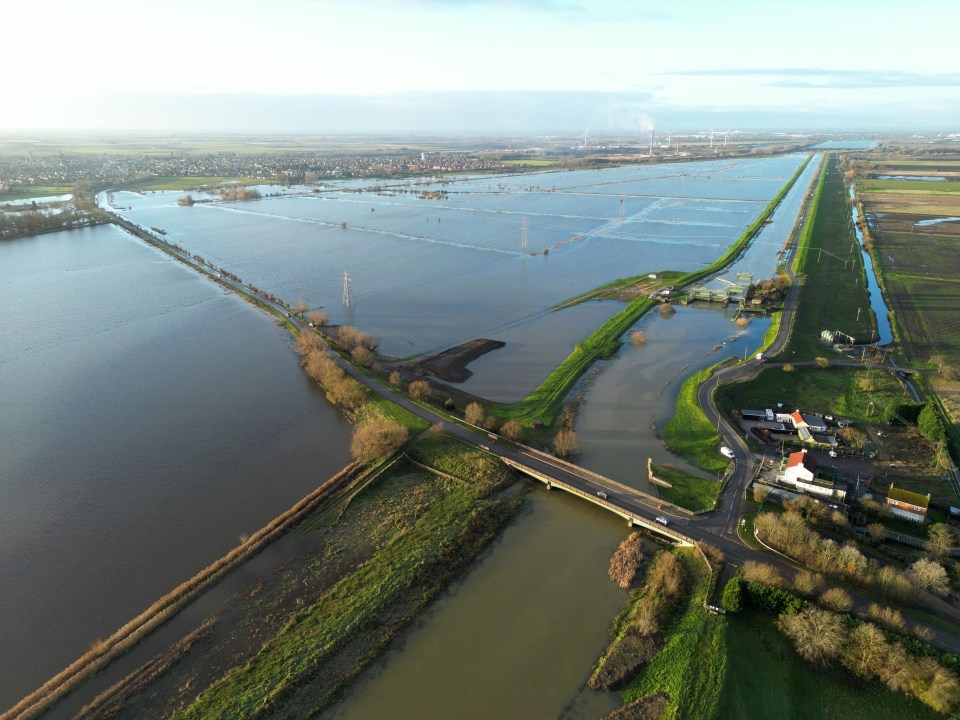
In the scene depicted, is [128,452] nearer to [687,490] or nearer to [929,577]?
[687,490]

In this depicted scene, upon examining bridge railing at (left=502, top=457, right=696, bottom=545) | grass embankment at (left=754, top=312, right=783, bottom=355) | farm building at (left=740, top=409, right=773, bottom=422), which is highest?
grass embankment at (left=754, top=312, right=783, bottom=355)

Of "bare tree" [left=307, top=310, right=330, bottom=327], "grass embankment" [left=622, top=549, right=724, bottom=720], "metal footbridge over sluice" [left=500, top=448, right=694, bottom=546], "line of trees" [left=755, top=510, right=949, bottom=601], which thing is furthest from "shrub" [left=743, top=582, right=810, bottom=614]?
"bare tree" [left=307, top=310, right=330, bottom=327]

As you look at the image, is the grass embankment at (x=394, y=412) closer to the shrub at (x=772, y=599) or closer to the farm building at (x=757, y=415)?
the shrub at (x=772, y=599)

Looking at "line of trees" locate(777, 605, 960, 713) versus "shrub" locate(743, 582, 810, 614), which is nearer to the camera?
"line of trees" locate(777, 605, 960, 713)

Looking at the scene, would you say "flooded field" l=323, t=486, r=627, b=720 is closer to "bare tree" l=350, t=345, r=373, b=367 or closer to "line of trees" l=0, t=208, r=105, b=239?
"bare tree" l=350, t=345, r=373, b=367

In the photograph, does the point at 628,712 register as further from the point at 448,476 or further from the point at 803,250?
the point at 803,250

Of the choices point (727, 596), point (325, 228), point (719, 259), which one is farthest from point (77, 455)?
point (719, 259)

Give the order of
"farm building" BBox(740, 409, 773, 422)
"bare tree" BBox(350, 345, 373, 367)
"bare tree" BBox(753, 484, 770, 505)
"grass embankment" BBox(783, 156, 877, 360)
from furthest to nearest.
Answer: "grass embankment" BBox(783, 156, 877, 360), "bare tree" BBox(350, 345, 373, 367), "farm building" BBox(740, 409, 773, 422), "bare tree" BBox(753, 484, 770, 505)
